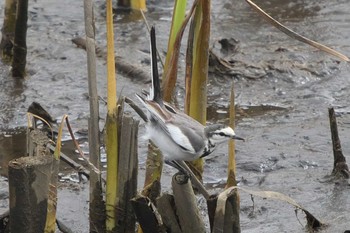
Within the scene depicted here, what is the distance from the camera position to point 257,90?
914cm

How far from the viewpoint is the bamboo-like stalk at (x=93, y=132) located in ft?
17.7

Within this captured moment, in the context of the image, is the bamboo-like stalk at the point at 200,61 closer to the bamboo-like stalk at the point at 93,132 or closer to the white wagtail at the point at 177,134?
the white wagtail at the point at 177,134

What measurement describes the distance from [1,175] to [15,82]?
6.32ft

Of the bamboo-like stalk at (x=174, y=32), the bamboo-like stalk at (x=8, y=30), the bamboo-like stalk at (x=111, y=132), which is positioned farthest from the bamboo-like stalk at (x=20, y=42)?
the bamboo-like stalk at (x=111, y=132)

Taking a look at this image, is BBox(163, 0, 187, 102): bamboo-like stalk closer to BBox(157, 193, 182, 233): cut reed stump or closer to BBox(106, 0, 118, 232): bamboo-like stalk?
BBox(106, 0, 118, 232): bamboo-like stalk

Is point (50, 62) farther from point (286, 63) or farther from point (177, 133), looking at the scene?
point (177, 133)

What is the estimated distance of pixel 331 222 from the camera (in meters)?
6.39

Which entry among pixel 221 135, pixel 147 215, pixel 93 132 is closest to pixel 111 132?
pixel 93 132

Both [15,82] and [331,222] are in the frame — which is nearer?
[331,222]

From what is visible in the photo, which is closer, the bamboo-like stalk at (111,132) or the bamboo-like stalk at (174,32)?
the bamboo-like stalk at (111,132)

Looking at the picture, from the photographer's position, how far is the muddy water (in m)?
6.92

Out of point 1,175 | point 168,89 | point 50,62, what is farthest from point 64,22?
point 168,89

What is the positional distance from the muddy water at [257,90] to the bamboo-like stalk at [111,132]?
925mm

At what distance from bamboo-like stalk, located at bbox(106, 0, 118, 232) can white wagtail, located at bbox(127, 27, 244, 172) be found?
0.21 meters
